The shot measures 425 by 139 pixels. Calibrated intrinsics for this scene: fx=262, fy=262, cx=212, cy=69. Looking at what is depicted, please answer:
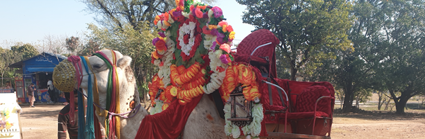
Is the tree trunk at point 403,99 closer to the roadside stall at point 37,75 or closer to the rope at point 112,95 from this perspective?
the rope at point 112,95

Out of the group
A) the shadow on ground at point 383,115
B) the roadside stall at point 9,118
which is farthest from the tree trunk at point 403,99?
the roadside stall at point 9,118

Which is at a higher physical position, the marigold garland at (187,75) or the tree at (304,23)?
the tree at (304,23)

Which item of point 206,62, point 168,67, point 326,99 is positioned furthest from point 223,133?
point 326,99

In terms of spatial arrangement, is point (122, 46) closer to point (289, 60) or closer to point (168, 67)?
point (289, 60)

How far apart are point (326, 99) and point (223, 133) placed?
69.4 inches

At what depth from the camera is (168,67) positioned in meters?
3.17

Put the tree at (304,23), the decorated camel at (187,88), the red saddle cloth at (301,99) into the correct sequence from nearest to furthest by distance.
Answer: the decorated camel at (187,88) → the red saddle cloth at (301,99) → the tree at (304,23)

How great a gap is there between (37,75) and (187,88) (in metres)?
21.8

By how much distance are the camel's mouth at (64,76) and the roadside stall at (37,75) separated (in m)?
18.6

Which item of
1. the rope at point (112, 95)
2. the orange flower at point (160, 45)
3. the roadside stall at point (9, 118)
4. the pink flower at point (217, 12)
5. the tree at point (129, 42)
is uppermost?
the tree at point (129, 42)

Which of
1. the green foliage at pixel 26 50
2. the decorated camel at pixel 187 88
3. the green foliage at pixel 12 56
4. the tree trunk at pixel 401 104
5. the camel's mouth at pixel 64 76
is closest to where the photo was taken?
the camel's mouth at pixel 64 76

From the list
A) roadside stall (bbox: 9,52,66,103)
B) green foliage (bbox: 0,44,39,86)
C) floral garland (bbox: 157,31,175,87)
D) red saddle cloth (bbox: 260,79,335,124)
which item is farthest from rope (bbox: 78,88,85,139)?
green foliage (bbox: 0,44,39,86)

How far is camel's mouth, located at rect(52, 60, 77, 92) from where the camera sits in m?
2.37

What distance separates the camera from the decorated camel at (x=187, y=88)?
251 cm
